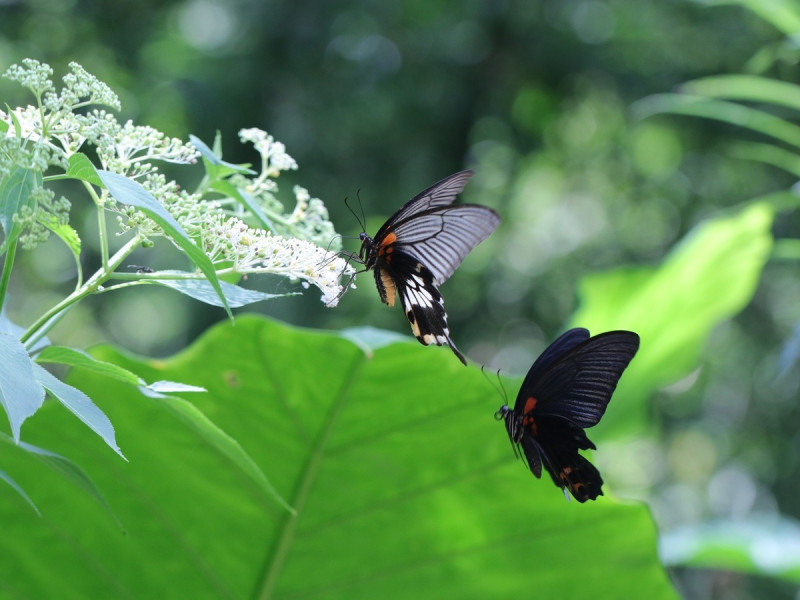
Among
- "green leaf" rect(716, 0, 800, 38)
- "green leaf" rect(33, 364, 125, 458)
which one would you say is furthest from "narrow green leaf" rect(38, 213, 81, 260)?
"green leaf" rect(716, 0, 800, 38)

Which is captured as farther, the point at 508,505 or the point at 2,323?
the point at 508,505

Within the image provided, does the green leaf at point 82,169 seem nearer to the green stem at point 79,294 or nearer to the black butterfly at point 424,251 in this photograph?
the green stem at point 79,294

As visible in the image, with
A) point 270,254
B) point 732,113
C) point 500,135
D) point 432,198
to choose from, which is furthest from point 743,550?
point 500,135

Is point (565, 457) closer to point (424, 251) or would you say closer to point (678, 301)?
point (424, 251)

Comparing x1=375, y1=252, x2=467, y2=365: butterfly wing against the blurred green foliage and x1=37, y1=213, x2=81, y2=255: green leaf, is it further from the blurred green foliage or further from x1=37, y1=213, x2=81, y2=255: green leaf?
the blurred green foliage

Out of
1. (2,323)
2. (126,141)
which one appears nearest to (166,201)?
(126,141)

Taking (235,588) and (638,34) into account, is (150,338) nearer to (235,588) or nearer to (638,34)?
(638,34)

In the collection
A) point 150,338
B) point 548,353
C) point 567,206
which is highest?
point 567,206
